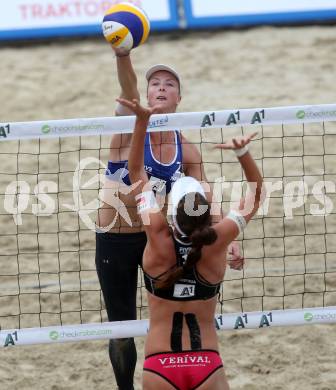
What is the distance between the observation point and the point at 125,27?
5176 millimetres

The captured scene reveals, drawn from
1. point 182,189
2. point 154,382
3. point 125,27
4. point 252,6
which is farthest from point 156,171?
point 252,6

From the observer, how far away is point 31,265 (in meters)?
7.55

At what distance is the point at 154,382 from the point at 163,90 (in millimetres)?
1800

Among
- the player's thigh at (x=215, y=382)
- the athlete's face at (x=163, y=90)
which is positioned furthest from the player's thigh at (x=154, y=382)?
the athlete's face at (x=163, y=90)

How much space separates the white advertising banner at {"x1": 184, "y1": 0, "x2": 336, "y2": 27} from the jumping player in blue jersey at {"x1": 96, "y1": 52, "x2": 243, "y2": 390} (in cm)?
678

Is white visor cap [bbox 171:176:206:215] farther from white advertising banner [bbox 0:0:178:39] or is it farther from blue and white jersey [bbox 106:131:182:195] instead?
white advertising banner [bbox 0:0:178:39]

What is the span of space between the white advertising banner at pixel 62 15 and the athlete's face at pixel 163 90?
662 centimetres

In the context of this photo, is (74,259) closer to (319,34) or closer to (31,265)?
(31,265)

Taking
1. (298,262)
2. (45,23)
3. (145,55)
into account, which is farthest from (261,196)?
(45,23)

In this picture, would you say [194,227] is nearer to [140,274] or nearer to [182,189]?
[182,189]

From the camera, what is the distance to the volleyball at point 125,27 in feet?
16.9

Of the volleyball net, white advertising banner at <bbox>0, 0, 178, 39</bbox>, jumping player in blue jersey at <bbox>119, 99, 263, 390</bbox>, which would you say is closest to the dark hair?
jumping player in blue jersey at <bbox>119, 99, 263, 390</bbox>

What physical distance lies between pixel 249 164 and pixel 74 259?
135 inches

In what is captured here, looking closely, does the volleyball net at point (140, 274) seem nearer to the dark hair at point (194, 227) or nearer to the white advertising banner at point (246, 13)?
the dark hair at point (194, 227)
